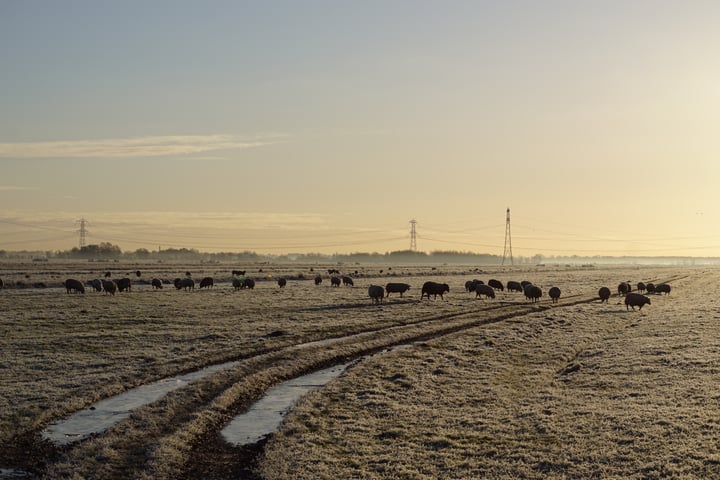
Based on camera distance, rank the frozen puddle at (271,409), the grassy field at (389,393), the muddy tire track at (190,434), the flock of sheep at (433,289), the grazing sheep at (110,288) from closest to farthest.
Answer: the muddy tire track at (190,434) → the grassy field at (389,393) → the frozen puddle at (271,409) → the flock of sheep at (433,289) → the grazing sheep at (110,288)

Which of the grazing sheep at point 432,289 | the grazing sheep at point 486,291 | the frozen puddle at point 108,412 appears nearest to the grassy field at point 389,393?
the frozen puddle at point 108,412

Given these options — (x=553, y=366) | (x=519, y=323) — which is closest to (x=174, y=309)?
(x=519, y=323)

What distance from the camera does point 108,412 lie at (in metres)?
18.9

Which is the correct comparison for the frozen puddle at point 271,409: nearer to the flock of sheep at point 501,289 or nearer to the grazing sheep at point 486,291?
the flock of sheep at point 501,289

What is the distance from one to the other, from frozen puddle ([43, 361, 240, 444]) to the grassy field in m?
0.47

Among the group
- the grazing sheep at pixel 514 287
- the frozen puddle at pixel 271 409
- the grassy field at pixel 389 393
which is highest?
the grazing sheep at pixel 514 287

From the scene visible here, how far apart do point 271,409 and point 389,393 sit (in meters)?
4.15

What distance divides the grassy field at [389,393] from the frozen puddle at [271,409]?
0.54 m

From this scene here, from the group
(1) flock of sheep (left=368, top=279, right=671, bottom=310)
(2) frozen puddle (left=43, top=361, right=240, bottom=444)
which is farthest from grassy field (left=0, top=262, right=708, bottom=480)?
(1) flock of sheep (left=368, top=279, right=671, bottom=310)

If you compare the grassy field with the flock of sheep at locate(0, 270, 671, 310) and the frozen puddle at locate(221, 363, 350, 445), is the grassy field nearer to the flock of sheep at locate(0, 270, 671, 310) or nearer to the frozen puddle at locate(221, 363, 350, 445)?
the frozen puddle at locate(221, 363, 350, 445)

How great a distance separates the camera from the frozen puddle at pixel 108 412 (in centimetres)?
1678

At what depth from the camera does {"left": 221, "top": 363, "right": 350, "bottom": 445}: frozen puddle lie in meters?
16.7

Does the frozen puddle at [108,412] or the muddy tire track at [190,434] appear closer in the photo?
the muddy tire track at [190,434]

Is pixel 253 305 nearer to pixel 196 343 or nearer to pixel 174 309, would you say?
pixel 174 309
